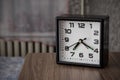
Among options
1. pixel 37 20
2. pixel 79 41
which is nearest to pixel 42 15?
pixel 37 20

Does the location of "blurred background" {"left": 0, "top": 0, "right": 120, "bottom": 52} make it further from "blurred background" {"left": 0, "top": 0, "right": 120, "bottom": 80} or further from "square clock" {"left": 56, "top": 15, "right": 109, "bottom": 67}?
"square clock" {"left": 56, "top": 15, "right": 109, "bottom": 67}

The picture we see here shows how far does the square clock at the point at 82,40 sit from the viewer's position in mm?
1210

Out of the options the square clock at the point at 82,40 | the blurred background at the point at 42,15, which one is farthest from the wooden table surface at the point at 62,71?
the blurred background at the point at 42,15

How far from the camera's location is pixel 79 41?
4.09 ft

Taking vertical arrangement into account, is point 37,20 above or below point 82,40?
above

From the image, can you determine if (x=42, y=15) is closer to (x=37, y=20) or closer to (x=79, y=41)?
(x=37, y=20)

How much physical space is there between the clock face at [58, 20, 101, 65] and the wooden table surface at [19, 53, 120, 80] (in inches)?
1.8

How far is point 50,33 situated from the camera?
332 centimetres

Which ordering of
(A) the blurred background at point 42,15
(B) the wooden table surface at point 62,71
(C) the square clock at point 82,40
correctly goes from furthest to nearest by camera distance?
(A) the blurred background at point 42,15, (C) the square clock at point 82,40, (B) the wooden table surface at point 62,71

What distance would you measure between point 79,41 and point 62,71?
17 centimetres

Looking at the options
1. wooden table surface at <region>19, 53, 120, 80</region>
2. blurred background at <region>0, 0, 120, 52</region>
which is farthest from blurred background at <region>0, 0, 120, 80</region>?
wooden table surface at <region>19, 53, 120, 80</region>

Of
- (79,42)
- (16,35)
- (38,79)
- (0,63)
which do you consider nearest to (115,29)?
(16,35)

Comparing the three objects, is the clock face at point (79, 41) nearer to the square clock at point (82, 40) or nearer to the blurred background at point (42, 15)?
the square clock at point (82, 40)

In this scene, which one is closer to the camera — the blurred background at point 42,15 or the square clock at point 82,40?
the square clock at point 82,40
